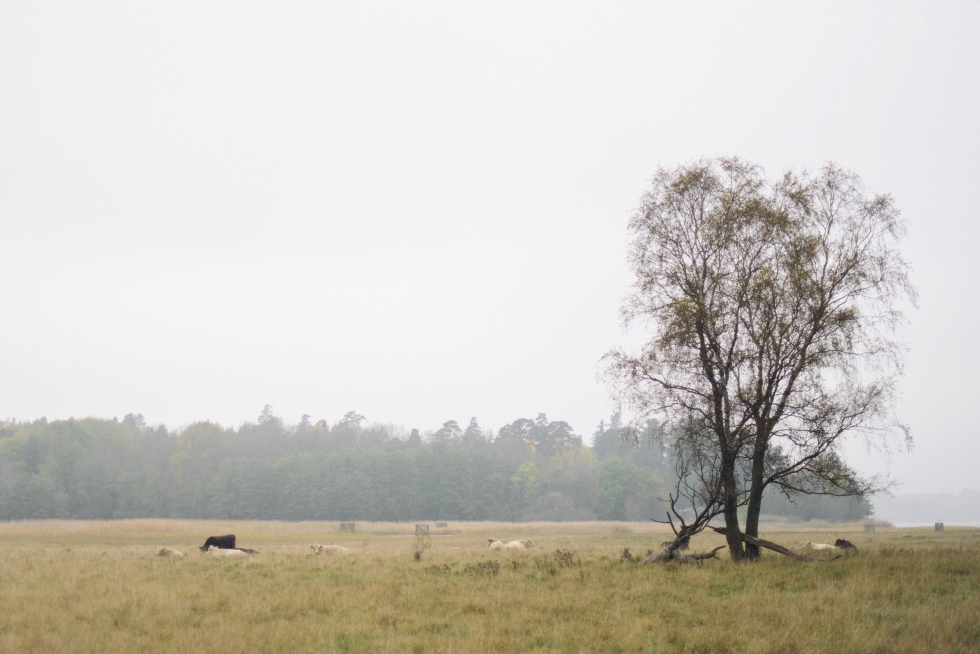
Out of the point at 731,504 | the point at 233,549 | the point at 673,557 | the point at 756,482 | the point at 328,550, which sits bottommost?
the point at 233,549

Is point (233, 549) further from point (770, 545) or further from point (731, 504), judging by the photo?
point (770, 545)

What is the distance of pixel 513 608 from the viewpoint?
13.0m

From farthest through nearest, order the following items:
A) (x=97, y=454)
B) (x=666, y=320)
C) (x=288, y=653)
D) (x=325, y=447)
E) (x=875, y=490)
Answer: (x=325, y=447) → (x=97, y=454) → (x=666, y=320) → (x=875, y=490) → (x=288, y=653)

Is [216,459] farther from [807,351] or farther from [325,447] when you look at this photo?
[807,351]

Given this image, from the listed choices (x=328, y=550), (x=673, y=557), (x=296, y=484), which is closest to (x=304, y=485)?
(x=296, y=484)

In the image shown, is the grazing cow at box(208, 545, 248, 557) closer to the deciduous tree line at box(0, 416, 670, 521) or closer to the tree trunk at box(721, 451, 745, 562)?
the tree trunk at box(721, 451, 745, 562)

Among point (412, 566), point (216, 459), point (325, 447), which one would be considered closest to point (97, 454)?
point (216, 459)

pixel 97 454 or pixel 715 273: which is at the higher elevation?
pixel 715 273

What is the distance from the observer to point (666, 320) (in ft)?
66.6

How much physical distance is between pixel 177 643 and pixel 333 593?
15.0 feet

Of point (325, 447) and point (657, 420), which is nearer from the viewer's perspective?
point (657, 420)

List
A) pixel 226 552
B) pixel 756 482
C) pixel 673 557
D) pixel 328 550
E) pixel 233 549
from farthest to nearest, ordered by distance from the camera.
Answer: pixel 233 549, pixel 328 550, pixel 226 552, pixel 756 482, pixel 673 557

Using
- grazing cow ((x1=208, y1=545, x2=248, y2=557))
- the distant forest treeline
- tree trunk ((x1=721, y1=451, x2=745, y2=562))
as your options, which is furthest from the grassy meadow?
the distant forest treeline

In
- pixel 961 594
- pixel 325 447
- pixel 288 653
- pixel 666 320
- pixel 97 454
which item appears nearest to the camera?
pixel 288 653
